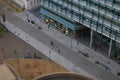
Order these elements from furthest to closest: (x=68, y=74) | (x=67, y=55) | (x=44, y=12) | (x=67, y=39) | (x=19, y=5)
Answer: (x=19, y=5), (x=44, y=12), (x=67, y=39), (x=67, y=55), (x=68, y=74)

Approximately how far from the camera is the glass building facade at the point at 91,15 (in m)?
82.3

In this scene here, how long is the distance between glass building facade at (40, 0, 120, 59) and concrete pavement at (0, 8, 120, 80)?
6.65 metres

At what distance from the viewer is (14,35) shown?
10194 cm

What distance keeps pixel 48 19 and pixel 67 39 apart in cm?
1252

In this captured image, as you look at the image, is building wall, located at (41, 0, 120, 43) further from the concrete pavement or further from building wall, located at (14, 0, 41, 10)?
building wall, located at (14, 0, 41, 10)

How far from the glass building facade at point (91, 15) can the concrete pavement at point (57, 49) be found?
21.8ft

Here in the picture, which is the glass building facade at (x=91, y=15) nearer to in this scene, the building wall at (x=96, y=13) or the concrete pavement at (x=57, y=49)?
the building wall at (x=96, y=13)

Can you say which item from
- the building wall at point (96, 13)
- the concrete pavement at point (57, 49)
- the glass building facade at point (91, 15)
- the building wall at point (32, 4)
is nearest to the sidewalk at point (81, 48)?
the concrete pavement at point (57, 49)

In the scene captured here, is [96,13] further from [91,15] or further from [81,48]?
[81,48]

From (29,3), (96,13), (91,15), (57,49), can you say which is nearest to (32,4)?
(29,3)

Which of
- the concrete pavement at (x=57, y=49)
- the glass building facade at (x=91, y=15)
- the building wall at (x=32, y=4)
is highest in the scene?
the glass building facade at (x=91, y=15)

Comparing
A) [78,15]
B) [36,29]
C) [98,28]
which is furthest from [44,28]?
[98,28]

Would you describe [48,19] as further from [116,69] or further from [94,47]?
[116,69]

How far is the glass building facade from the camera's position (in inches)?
3241
